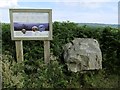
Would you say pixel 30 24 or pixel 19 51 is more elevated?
pixel 30 24

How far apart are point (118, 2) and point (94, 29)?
96 centimetres

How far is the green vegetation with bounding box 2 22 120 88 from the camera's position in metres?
6.77

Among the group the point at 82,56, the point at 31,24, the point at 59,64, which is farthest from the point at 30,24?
the point at 82,56

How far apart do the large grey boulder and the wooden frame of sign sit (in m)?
0.64

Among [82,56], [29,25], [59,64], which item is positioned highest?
[29,25]

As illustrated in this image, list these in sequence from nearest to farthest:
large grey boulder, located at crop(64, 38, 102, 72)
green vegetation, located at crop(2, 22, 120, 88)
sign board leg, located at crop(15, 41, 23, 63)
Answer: green vegetation, located at crop(2, 22, 120, 88) → large grey boulder, located at crop(64, 38, 102, 72) → sign board leg, located at crop(15, 41, 23, 63)

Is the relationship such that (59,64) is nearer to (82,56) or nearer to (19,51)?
(82,56)

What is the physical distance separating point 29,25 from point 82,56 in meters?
1.50

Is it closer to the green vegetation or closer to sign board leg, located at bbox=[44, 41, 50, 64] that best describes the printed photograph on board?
sign board leg, located at bbox=[44, 41, 50, 64]

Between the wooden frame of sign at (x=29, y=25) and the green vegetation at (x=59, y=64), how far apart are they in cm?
29

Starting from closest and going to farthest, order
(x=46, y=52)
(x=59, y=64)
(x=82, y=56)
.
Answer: (x=82, y=56)
(x=59, y=64)
(x=46, y=52)

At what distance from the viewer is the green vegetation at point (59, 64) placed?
6.77 m

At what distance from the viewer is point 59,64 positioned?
724cm

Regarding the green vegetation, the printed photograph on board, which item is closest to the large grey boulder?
the green vegetation
